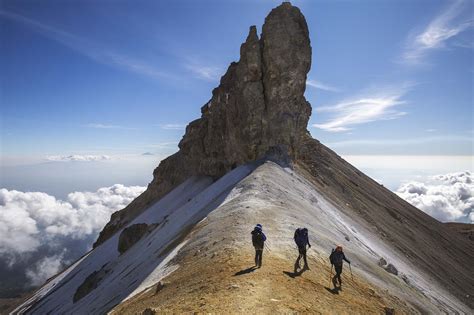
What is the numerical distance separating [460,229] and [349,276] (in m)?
156

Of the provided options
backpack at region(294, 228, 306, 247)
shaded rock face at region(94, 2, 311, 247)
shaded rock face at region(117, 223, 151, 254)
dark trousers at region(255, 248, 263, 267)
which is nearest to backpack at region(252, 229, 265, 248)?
dark trousers at region(255, 248, 263, 267)

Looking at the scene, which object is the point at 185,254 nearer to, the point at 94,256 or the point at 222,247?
the point at 222,247

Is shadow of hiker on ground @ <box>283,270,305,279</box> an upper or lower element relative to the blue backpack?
lower

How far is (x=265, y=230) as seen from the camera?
20.5m

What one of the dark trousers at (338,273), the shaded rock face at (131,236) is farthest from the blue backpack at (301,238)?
the shaded rock face at (131,236)

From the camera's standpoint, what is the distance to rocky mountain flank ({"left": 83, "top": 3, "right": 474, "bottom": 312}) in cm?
4875

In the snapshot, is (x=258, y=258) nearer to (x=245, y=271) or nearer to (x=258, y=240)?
(x=258, y=240)

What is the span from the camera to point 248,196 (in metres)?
29.2

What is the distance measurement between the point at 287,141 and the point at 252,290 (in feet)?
125

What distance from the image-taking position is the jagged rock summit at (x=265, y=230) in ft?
45.9

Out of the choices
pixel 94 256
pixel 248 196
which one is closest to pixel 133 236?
pixel 94 256

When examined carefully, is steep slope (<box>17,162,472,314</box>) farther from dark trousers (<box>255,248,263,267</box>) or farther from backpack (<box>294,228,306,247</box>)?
backpack (<box>294,228,306,247</box>)

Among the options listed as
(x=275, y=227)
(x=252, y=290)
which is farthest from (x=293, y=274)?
(x=275, y=227)

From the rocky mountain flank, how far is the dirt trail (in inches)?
722
